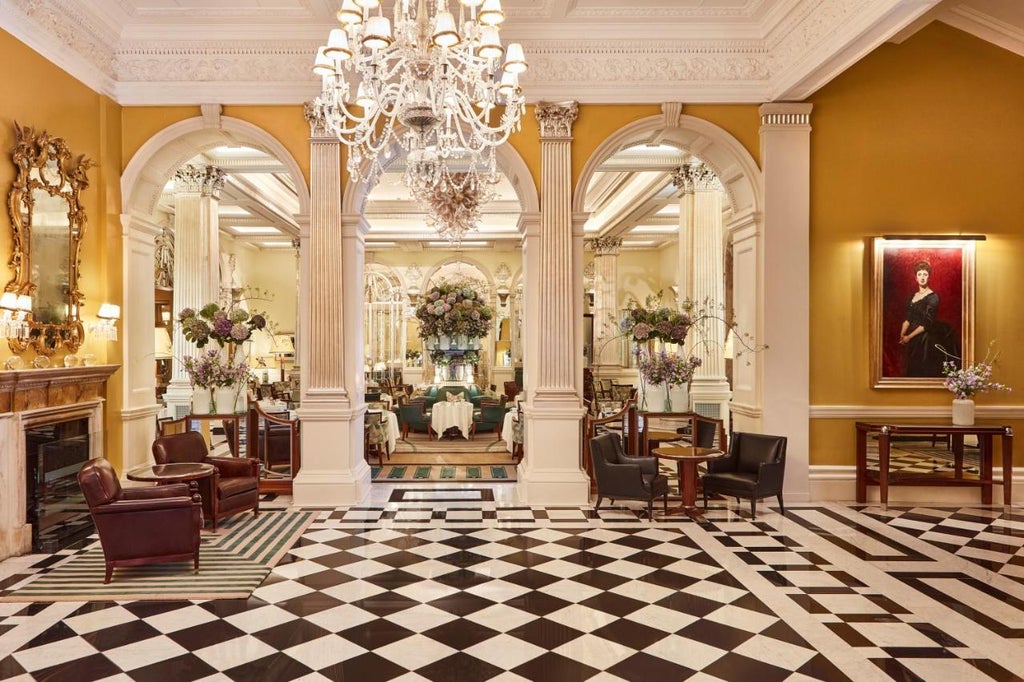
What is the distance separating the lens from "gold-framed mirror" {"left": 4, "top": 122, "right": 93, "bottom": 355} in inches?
235

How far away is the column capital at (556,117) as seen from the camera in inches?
298

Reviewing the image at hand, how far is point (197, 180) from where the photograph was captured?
1158 cm

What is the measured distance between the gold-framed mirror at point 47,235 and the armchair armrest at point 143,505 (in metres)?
1.90

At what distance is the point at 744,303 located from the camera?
804cm

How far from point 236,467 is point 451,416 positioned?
534 centimetres

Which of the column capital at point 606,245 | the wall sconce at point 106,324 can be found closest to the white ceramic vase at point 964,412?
the wall sconce at point 106,324

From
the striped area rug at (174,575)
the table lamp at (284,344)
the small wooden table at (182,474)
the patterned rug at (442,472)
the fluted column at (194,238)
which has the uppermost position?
the fluted column at (194,238)

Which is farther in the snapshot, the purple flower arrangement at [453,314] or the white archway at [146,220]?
the purple flower arrangement at [453,314]

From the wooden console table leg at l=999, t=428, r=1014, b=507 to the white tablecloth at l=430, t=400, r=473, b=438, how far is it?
7.76 m

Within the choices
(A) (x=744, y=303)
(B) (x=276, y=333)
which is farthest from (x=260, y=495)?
(B) (x=276, y=333)

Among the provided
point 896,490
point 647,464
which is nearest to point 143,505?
point 647,464

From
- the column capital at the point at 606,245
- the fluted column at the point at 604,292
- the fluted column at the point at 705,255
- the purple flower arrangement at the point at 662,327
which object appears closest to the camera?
the purple flower arrangement at the point at 662,327

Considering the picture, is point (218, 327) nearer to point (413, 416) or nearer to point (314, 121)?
point (314, 121)

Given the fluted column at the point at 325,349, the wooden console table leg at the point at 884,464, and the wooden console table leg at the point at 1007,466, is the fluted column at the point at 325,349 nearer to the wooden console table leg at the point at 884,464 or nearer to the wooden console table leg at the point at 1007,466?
the wooden console table leg at the point at 884,464
